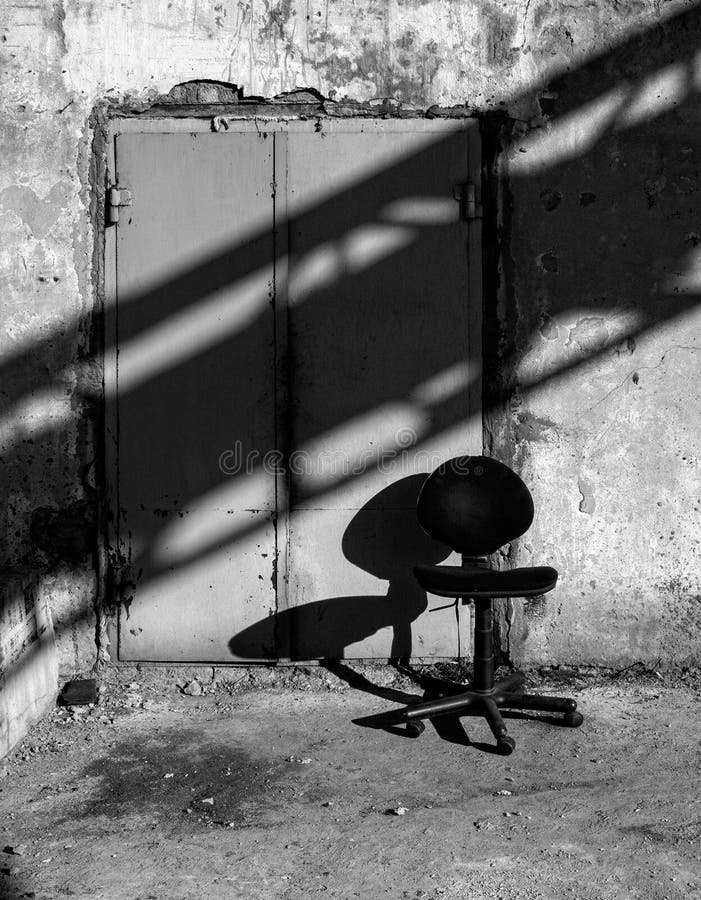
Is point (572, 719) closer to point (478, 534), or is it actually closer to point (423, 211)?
point (478, 534)

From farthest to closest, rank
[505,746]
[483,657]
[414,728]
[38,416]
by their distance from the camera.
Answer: [38,416], [483,657], [414,728], [505,746]

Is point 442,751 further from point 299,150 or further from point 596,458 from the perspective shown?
point 299,150

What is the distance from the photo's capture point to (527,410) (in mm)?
4250

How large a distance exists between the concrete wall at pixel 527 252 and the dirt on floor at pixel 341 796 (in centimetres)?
52

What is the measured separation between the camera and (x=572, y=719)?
149 inches

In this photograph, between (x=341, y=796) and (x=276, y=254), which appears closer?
(x=341, y=796)

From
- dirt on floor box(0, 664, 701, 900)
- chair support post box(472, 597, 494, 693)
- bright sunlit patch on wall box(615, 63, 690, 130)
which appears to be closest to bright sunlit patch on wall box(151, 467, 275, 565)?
dirt on floor box(0, 664, 701, 900)

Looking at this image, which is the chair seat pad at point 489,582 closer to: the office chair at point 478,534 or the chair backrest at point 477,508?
the office chair at point 478,534

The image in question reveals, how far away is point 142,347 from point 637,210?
221 cm

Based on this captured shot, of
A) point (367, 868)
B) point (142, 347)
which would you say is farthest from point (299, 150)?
point (367, 868)

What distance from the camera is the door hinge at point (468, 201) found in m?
4.13
